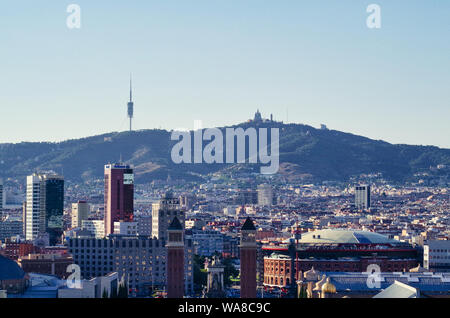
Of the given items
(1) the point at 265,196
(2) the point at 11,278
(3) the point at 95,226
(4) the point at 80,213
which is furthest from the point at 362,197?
(2) the point at 11,278

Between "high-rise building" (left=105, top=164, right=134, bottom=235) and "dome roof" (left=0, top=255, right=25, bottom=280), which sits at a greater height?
"high-rise building" (left=105, top=164, right=134, bottom=235)

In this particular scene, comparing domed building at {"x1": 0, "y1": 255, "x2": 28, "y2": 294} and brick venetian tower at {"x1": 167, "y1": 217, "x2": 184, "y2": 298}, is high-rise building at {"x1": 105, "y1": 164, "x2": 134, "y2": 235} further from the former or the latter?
domed building at {"x1": 0, "y1": 255, "x2": 28, "y2": 294}

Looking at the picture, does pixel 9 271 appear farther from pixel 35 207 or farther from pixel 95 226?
pixel 35 207

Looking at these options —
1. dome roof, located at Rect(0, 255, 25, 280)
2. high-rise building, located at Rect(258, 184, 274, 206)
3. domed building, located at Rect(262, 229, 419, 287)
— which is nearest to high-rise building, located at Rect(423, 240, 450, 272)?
domed building, located at Rect(262, 229, 419, 287)

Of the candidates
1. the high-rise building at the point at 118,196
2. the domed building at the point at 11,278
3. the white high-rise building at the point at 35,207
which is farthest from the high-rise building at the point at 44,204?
the domed building at the point at 11,278

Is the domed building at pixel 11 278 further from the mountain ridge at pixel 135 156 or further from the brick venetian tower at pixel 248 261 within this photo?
the mountain ridge at pixel 135 156

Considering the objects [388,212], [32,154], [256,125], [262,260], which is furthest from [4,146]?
[262,260]
